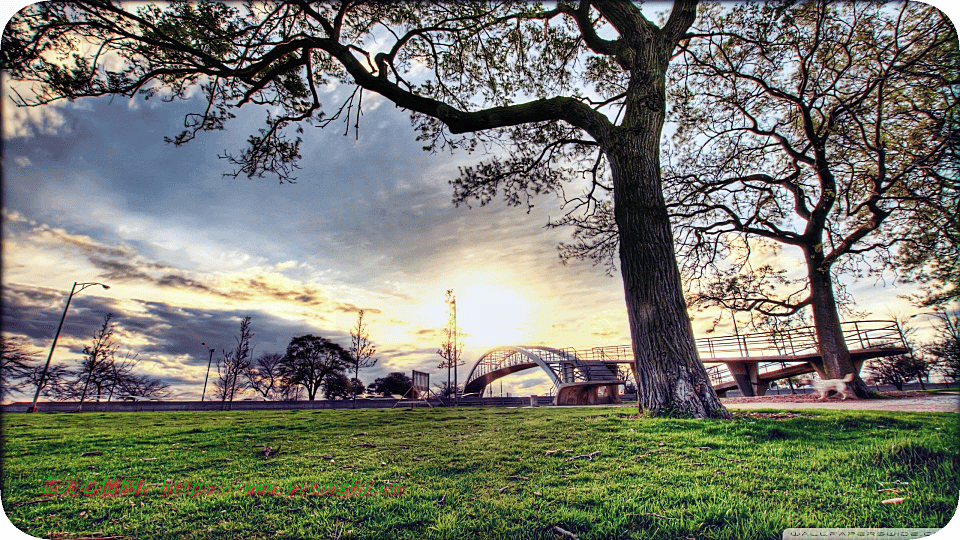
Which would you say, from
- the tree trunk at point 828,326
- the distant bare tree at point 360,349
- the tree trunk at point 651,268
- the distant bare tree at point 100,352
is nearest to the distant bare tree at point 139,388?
the distant bare tree at point 100,352

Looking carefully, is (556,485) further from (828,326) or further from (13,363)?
(828,326)

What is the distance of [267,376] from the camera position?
103 ft

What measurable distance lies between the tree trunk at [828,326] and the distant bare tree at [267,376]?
33716mm

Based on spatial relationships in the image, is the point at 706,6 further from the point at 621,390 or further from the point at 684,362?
the point at 621,390

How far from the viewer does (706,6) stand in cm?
684

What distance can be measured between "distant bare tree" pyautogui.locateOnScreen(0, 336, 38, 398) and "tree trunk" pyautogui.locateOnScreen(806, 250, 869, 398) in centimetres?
1567

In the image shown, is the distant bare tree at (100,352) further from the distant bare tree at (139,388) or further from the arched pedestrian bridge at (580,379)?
the arched pedestrian bridge at (580,379)

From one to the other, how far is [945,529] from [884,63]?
7.37 metres

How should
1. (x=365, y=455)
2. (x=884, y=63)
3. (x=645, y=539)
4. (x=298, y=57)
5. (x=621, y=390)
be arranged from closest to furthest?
(x=645, y=539), (x=365, y=455), (x=884, y=63), (x=298, y=57), (x=621, y=390)

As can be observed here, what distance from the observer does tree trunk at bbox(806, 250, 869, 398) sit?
10.5 meters

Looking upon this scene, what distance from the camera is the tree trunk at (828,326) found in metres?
10.5

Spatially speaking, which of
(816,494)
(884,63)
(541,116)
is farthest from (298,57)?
(884,63)

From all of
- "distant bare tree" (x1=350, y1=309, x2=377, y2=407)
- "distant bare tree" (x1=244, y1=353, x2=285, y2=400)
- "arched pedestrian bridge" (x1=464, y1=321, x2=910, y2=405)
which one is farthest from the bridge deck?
"distant bare tree" (x1=244, y1=353, x2=285, y2=400)

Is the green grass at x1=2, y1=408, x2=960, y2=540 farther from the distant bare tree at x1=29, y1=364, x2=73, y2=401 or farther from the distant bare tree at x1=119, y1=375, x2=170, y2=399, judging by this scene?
the distant bare tree at x1=119, y1=375, x2=170, y2=399
